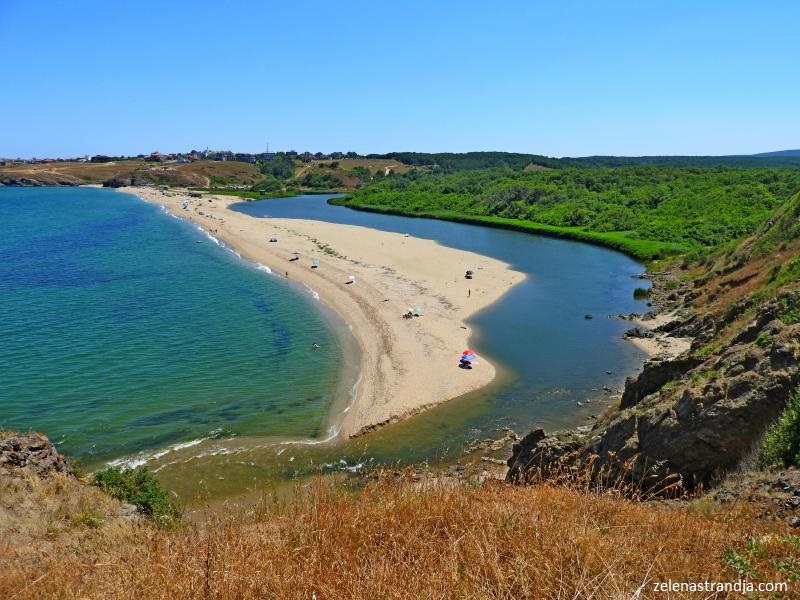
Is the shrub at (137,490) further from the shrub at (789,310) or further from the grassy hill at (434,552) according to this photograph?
the shrub at (789,310)

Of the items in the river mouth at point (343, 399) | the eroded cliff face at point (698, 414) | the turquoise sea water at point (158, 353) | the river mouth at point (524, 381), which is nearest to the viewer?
the eroded cliff face at point (698, 414)

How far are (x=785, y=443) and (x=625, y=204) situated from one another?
110m

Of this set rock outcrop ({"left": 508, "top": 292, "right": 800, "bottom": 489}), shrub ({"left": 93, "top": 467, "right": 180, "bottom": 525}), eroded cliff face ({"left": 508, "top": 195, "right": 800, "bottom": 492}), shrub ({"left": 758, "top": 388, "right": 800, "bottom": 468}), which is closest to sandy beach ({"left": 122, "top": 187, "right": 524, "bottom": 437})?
shrub ({"left": 93, "top": 467, "right": 180, "bottom": 525})

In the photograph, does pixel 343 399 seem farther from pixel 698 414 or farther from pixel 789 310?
pixel 789 310

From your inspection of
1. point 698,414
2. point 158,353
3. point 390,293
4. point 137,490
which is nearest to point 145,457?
point 137,490

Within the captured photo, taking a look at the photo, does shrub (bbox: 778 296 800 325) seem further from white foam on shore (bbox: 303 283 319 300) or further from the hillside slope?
white foam on shore (bbox: 303 283 319 300)

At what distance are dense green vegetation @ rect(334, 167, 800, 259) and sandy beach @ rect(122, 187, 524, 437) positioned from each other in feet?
96.0

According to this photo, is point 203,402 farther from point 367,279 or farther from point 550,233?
point 550,233

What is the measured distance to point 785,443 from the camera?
422 inches

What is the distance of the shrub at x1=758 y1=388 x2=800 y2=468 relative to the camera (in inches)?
411

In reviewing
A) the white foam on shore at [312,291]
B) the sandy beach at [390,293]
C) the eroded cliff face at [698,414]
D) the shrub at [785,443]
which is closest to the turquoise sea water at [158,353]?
the white foam on shore at [312,291]

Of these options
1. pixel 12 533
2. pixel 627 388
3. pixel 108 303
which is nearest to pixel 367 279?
pixel 108 303

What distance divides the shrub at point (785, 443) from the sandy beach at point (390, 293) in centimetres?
1895

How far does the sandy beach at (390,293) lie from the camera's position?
31.6 metres
